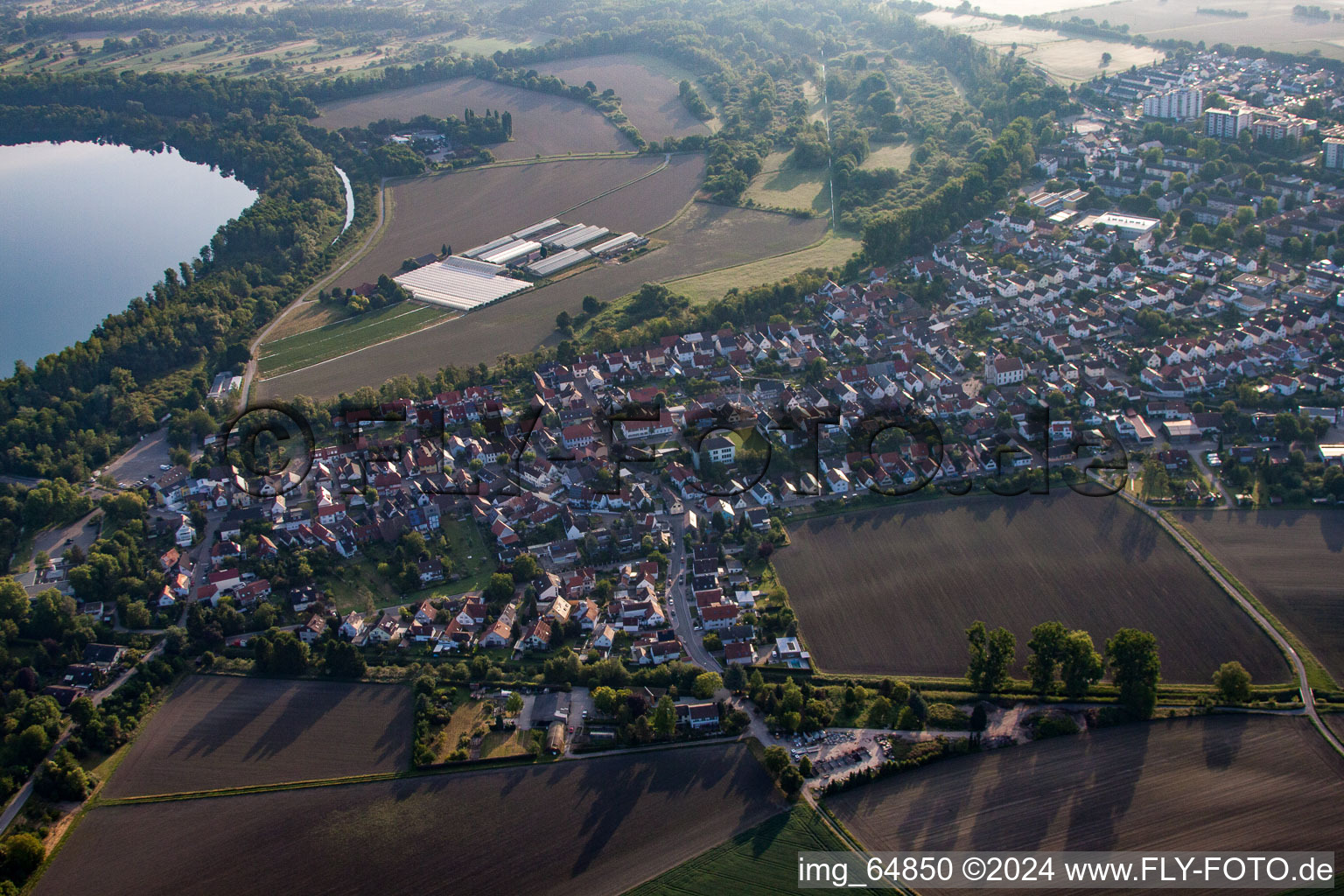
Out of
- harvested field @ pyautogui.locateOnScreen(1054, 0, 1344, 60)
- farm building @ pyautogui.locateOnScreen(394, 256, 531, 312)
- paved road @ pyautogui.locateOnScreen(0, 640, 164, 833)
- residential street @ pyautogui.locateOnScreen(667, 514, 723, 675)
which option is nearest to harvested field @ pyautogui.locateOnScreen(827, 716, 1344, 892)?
residential street @ pyautogui.locateOnScreen(667, 514, 723, 675)

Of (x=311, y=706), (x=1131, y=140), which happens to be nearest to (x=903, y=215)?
(x=1131, y=140)

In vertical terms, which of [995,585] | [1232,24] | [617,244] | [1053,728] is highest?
[1232,24]

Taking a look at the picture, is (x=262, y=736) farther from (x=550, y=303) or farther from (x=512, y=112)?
(x=512, y=112)

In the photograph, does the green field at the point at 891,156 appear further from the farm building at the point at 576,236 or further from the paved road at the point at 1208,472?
the paved road at the point at 1208,472

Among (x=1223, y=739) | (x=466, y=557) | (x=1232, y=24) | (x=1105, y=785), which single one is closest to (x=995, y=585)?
(x=1223, y=739)

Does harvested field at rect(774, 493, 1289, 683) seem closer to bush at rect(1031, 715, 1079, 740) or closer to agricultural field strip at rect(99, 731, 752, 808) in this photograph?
bush at rect(1031, 715, 1079, 740)

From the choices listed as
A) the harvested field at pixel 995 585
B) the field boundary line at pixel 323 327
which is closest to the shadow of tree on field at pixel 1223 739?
the harvested field at pixel 995 585

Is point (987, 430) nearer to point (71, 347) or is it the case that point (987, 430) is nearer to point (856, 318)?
point (856, 318)
